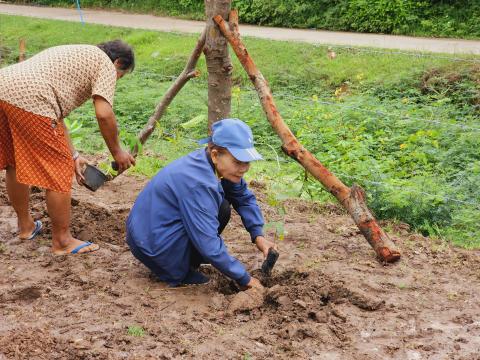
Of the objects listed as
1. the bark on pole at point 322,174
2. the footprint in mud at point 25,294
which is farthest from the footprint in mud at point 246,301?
the footprint in mud at point 25,294

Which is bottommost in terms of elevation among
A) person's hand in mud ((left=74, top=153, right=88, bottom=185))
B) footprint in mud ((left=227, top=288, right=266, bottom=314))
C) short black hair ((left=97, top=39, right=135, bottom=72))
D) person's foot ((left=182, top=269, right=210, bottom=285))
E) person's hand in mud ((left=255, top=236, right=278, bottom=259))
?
person's foot ((left=182, top=269, right=210, bottom=285))

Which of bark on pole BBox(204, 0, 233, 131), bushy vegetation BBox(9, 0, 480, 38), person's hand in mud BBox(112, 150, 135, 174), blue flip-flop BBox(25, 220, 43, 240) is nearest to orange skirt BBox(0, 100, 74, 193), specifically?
person's hand in mud BBox(112, 150, 135, 174)

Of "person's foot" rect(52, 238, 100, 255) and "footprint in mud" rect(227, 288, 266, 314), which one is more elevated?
"footprint in mud" rect(227, 288, 266, 314)

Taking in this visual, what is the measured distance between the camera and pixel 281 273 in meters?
4.73

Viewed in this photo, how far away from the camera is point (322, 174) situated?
5.25m

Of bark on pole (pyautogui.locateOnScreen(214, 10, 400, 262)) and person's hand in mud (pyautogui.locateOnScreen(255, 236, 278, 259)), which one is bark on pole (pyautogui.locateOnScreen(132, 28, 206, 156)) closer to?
bark on pole (pyautogui.locateOnScreen(214, 10, 400, 262))

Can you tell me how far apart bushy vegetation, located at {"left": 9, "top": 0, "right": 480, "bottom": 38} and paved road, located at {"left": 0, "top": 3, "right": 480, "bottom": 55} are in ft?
1.15

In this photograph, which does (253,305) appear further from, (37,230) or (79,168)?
(37,230)

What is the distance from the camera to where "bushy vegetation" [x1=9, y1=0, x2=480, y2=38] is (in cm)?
1575

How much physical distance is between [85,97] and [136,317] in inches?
59.9

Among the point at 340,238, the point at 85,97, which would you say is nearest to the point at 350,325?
the point at 340,238

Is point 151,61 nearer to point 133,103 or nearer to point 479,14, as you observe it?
point 133,103

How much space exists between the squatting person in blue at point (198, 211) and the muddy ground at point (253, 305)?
190 mm

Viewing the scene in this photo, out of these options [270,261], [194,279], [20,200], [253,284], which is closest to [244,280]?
[253,284]
